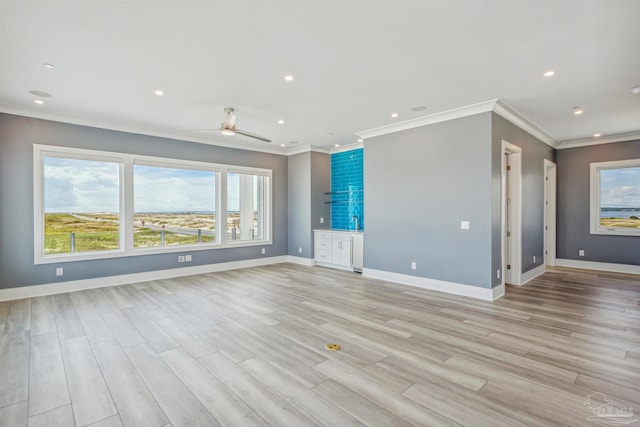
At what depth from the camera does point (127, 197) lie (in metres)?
5.55

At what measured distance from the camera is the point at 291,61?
316 centimetres

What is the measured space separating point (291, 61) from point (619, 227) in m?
7.56

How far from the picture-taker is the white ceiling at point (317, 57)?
2.40 metres

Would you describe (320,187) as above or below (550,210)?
above

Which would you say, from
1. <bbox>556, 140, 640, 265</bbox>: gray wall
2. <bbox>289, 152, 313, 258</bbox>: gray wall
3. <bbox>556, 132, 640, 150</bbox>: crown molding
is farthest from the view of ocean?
<bbox>289, 152, 313, 258</bbox>: gray wall

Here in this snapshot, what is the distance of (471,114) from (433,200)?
55.7 inches

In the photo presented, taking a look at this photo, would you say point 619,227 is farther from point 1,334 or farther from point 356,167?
point 1,334

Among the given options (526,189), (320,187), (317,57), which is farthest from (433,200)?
(320,187)

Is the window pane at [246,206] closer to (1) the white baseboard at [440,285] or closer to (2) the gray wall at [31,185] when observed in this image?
(2) the gray wall at [31,185]

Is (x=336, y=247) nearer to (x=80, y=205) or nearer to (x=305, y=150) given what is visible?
(x=305, y=150)

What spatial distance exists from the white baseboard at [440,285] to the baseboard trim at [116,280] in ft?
9.93

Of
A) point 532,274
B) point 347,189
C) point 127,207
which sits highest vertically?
point 347,189

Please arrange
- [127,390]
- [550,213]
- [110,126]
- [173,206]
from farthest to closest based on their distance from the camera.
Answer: [550,213]
[173,206]
[110,126]
[127,390]

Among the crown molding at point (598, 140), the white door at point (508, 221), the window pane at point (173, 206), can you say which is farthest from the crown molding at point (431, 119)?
the crown molding at point (598, 140)
